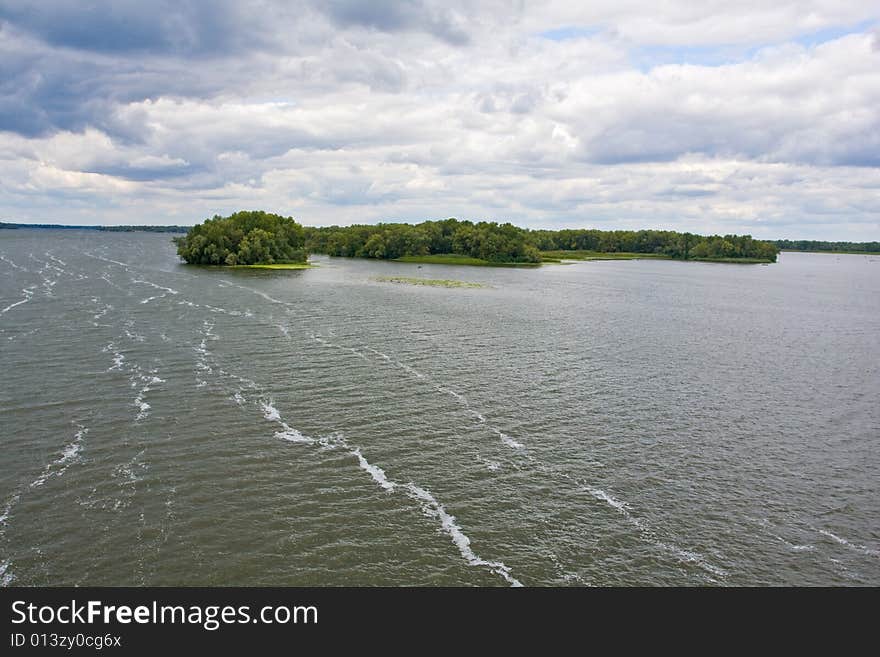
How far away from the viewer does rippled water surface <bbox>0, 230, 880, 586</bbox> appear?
2780cm

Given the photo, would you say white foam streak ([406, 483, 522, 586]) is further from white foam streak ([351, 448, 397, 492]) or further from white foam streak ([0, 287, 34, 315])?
white foam streak ([0, 287, 34, 315])

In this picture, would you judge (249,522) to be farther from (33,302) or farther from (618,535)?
(33,302)

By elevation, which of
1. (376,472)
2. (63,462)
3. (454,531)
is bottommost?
(454,531)

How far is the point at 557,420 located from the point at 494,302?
72.5m

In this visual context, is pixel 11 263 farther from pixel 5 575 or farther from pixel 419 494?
pixel 419 494

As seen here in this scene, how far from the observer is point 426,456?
38719mm

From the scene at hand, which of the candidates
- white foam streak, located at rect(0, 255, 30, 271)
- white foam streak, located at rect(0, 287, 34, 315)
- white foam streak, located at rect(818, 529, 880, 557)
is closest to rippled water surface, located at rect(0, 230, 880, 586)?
white foam streak, located at rect(818, 529, 880, 557)

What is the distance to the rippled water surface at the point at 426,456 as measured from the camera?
27797 mm

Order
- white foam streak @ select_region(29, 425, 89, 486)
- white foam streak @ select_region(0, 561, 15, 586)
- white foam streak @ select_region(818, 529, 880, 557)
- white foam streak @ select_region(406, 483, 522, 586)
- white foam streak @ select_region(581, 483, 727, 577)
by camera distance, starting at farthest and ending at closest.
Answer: white foam streak @ select_region(29, 425, 89, 486) < white foam streak @ select_region(818, 529, 880, 557) < white foam streak @ select_region(581, 483, 727, 577) < white foam streak @ select_region(406, 483, 522, 586) < white foam streak @ select_region(0, 561, 15, 586)

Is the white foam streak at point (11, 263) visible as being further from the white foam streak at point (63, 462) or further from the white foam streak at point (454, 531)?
the white foam streak at point (454, 531)

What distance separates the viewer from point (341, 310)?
99.4 meters

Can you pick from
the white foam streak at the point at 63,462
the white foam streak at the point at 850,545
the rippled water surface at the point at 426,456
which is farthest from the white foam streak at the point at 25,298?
the white foam streak at the point at 850,545

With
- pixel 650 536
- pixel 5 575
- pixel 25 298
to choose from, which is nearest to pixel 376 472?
pixel 650 536

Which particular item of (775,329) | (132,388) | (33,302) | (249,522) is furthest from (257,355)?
(775,329)
